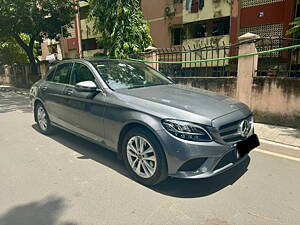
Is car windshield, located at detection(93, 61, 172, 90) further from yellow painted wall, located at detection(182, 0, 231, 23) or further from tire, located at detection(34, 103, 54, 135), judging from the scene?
yellow painted wall, located at detection(182, 0, 231, 23)

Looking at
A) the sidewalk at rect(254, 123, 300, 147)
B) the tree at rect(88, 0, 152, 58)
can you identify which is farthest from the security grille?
the sidewalk at rect(254, 123, 300, 147)

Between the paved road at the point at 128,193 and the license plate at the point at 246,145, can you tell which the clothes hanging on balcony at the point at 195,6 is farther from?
the license plate at the point at 246,145

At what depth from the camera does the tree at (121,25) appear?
850 centimetres

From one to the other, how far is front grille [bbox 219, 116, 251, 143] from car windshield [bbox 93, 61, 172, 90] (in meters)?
1.46

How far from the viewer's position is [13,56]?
1775 centimetres

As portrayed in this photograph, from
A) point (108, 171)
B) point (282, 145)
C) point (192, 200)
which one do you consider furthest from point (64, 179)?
point (282, 145)

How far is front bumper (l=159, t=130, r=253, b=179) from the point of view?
2496 mm

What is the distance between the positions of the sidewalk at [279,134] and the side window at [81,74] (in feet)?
11.3

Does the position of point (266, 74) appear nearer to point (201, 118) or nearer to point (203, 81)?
point (203, 81)

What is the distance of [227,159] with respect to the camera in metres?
2.67

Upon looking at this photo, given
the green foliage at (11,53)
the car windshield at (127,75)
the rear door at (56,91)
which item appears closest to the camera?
the car windshield at (127,75)

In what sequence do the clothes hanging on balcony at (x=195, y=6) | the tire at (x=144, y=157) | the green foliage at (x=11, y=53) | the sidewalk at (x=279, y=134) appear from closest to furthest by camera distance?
the tire at (x=144, y=157) → the sidewalk at (x=279, y=134) → the clothes hanging on balcony at (x=195, y=6) → the green foliage at (x=11, y=53)

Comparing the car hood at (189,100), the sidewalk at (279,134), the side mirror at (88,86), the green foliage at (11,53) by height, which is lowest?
the sidewalk at (279,134)

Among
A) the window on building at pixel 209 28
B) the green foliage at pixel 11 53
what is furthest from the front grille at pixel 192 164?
the green foliage at pixel 11 53
